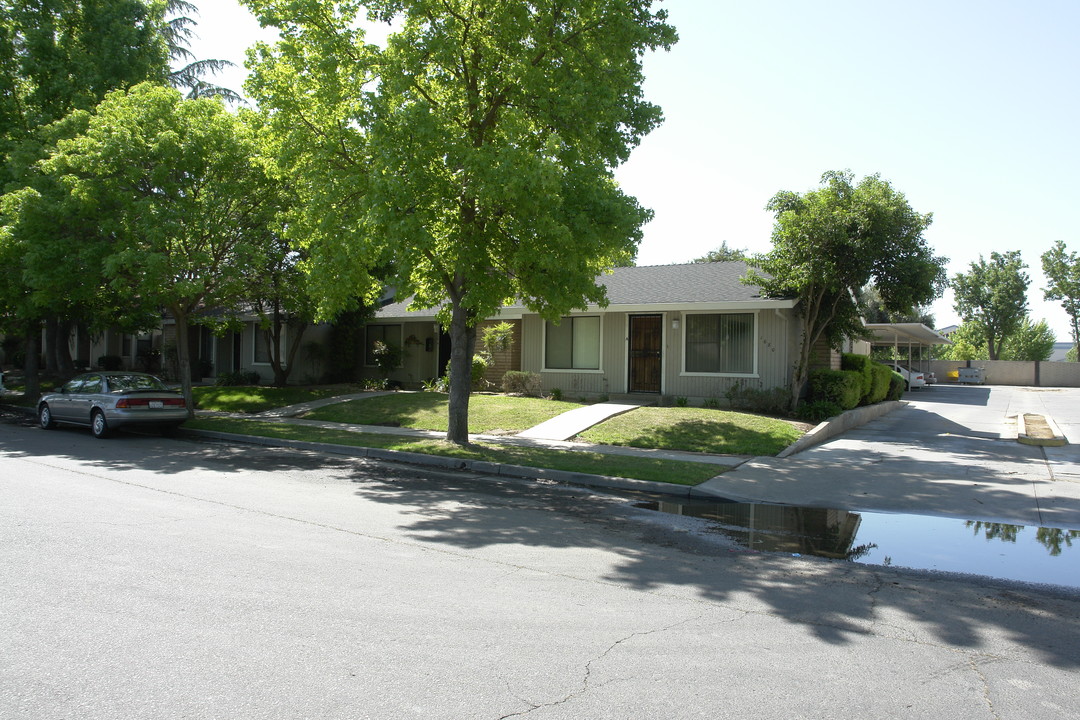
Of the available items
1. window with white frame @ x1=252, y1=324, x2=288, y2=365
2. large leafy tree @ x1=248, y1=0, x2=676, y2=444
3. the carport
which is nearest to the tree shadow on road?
large leafy tree @ x1=248, y1=0, x2=676, y2=444

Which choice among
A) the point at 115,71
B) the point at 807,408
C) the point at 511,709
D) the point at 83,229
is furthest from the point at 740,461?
the point at 115,71

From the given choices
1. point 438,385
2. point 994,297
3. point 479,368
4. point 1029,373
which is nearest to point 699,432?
point 479,368

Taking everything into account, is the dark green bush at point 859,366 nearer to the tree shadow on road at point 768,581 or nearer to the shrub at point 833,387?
the shrub at point 833,387

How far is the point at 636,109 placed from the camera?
13219 mm

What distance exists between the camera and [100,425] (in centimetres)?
1554

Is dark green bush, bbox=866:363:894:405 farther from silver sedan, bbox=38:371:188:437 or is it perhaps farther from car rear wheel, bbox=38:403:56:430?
car rear wheel, bbox=38:403:56:430

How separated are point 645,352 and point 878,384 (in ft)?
28.1

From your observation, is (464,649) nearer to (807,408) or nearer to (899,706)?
(899,706)

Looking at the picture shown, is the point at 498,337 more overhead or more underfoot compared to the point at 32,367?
more overhead

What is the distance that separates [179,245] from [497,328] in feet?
28.3

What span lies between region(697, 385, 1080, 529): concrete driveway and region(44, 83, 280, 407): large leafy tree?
12.1 metres

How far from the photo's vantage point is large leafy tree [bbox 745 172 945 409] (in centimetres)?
1644

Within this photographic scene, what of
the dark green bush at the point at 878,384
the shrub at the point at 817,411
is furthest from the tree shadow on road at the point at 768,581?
the dark green bush at the point at 878,384

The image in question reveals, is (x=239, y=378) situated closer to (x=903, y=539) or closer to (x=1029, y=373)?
(x=903, y=539)
